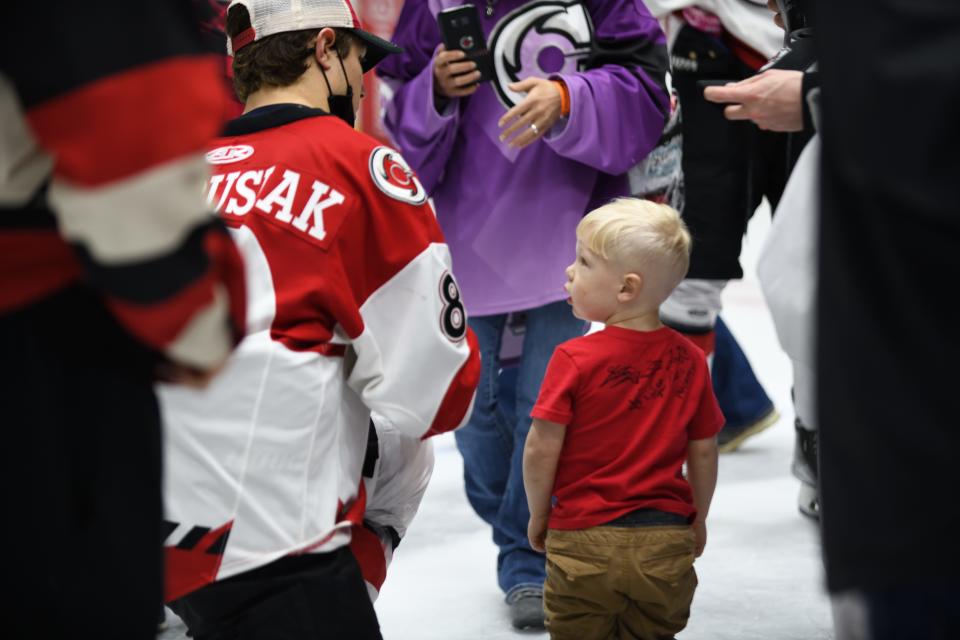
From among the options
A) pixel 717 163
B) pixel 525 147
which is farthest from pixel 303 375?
pixel 717 163

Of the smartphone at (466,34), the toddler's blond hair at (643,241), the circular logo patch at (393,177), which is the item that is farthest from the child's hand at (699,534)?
the smartphone at (466,34)

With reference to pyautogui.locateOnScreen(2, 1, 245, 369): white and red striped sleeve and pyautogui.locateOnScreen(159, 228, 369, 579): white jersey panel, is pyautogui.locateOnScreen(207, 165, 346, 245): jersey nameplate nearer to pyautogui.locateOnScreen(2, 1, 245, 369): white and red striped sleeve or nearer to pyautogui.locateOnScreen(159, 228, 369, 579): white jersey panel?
pyautogui.locateOnScreen(159, 228, 369, 579): white jersey panel

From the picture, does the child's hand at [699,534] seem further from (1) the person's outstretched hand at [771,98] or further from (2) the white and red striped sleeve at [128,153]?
(2) the white and red striped sleeve at [128,153]

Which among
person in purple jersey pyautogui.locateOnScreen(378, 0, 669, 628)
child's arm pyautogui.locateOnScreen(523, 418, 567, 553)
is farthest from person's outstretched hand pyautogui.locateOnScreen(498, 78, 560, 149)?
child's arm pyautogui.locateOnScreen(523, 418, 567, 553)

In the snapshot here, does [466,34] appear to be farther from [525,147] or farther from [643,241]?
[643,241]

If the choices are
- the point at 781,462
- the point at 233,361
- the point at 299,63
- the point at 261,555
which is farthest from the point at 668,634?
the point at 781,462

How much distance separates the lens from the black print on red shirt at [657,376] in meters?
2.22

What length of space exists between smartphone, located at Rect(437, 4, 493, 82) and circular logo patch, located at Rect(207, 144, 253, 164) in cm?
81

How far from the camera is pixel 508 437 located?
302 centimetres

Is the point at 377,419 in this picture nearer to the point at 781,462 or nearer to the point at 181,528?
the point at 181,528

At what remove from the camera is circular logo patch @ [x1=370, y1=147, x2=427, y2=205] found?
6.80 feet

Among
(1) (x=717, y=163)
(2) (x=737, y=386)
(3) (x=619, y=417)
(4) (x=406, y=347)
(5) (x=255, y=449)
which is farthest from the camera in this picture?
(2) (x=737, y=386)

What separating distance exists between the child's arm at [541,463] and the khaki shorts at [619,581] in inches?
1.9

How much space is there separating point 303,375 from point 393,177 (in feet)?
1.15
